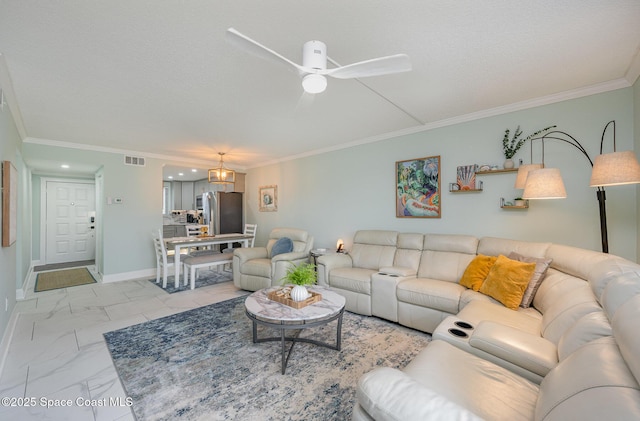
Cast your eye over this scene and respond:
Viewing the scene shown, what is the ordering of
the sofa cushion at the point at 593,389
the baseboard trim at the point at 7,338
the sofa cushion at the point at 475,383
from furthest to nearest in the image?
the baseboard trim at the point at 7,338, the sofa cushion at the point at 475,383, the sofa cushion at the point at 593,389

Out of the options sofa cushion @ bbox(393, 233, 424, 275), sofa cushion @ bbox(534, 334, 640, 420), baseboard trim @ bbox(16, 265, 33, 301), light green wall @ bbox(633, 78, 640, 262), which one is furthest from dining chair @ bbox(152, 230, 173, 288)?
light green wall @ bbox(633, 78, 640, 262)

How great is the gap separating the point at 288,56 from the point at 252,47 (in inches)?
29.0

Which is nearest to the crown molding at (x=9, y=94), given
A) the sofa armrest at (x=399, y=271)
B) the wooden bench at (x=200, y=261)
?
the wooden bench at (x=200, y=261)

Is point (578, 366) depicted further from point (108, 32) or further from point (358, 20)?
point (108, 32)

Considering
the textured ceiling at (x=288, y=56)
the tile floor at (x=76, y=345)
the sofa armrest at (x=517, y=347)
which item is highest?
the textured ceiling at (x=288, y=56)

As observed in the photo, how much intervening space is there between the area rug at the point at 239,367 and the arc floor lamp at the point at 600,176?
5.91ft

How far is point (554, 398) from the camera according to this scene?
2.96 feet

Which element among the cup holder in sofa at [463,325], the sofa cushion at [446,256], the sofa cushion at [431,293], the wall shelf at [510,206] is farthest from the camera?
the sofa cushion at [446,256]

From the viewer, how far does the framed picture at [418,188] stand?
12.2 feet

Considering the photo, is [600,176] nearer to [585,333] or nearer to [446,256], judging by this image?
[585,333]

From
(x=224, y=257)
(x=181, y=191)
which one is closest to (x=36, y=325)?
(x=224, y=257)

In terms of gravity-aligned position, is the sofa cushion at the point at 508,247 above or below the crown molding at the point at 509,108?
below

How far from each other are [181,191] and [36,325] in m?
6.77

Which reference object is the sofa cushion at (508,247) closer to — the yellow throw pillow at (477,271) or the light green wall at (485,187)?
the yellow throw pillow at (477,271)
